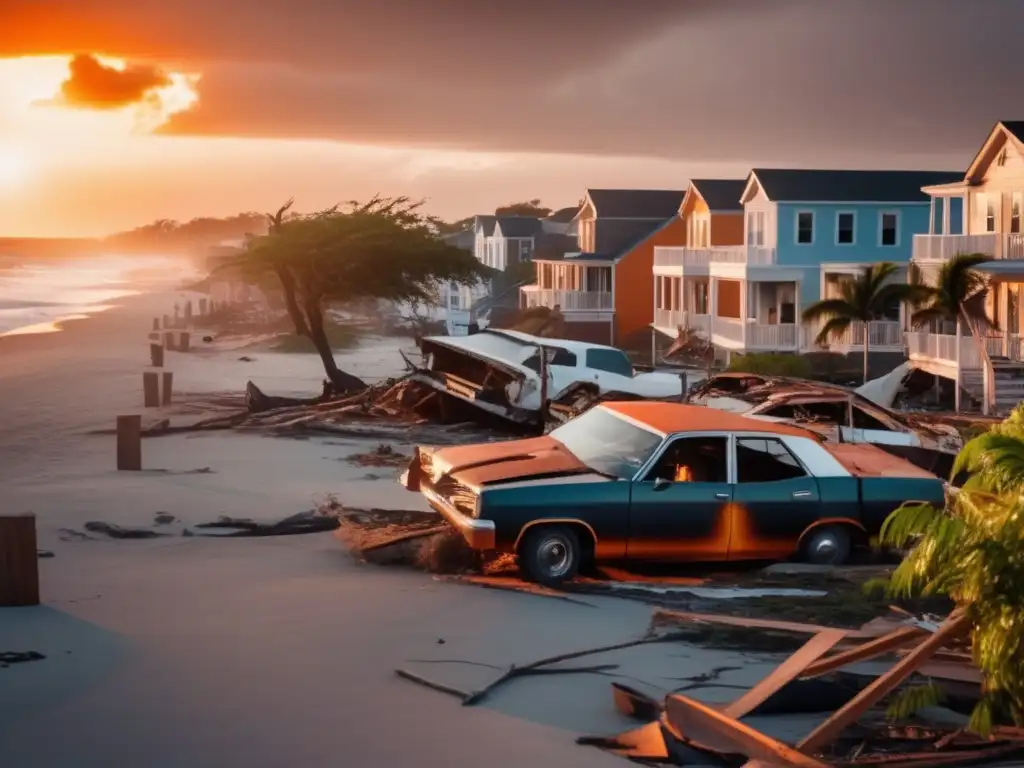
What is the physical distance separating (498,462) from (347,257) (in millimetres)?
31250

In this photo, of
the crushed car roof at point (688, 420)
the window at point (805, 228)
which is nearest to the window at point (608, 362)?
the crushed car roof at point (688, 420)

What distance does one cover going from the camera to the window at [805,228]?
48656 millimetres

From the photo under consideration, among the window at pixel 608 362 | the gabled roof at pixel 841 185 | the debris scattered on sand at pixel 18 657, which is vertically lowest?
the debris scattered on sand at pixel 18 657

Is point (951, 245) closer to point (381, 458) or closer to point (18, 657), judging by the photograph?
point (381, 458)

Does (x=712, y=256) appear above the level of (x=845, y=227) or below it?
below

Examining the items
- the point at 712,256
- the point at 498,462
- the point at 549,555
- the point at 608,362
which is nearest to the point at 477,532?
the point at 549,555

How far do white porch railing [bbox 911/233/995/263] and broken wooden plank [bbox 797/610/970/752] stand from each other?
92.9 feet

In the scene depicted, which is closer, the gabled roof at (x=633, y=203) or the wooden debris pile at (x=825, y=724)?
the wooden debris pile at (x=825, y=724)

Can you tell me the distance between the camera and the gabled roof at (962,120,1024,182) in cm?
3734

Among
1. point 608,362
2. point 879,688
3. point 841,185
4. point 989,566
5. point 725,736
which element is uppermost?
point 841,185

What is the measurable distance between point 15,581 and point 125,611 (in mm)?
936

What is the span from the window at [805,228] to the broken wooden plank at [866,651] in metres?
40.5

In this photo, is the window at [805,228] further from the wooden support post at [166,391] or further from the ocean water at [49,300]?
the ocean water at [49,300]

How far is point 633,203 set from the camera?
220ft
